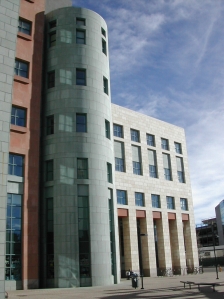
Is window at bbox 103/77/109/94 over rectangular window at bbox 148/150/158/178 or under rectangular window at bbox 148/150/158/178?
over

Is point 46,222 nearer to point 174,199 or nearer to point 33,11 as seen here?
point 33,11

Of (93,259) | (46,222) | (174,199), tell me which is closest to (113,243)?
(93,259)

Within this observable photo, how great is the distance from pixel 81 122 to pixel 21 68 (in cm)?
854

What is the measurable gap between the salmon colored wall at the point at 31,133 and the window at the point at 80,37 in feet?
13.1

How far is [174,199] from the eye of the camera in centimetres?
6109

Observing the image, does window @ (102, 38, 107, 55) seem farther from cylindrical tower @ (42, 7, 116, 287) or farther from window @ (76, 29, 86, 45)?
window @ (76, 29, 86, 45)

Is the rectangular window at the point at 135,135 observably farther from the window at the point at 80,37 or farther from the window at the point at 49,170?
the window at the point at 49,170

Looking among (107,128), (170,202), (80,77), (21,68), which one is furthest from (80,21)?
(170,202)

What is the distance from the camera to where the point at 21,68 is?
3950cm

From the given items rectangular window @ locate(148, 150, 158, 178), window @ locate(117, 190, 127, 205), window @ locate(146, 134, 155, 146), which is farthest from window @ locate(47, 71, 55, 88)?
rectangular window @ locate(148, 150, 158, 178)

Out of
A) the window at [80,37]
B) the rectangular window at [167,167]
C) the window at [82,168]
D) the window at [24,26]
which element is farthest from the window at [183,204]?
the window at [24,26]

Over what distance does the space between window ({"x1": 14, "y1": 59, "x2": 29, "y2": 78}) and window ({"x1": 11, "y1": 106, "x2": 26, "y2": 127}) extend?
405 centimetres

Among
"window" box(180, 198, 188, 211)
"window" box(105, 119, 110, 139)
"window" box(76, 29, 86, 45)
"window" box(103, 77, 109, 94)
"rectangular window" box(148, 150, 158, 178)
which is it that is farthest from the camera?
"window" box(180, 198, 188, 211)

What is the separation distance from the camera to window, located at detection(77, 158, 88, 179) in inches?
1492
